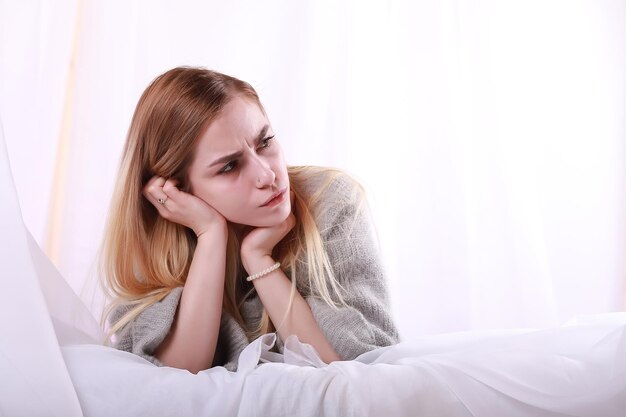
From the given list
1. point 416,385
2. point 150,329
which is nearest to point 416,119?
point 150,329

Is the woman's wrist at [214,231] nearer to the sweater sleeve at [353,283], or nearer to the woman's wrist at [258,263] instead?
the woman's wrist at [258,263]

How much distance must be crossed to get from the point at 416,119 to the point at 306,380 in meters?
1.45

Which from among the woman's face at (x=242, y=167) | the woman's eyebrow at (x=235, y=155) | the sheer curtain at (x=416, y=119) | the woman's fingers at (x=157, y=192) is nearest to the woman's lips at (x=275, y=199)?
the woman's face at (x=242, y=167)

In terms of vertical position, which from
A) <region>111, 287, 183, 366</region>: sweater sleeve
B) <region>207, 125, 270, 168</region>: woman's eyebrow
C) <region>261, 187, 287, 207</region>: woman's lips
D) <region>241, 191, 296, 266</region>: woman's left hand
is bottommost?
<region>111, 287, 183, 366</region>: sweater sleeve

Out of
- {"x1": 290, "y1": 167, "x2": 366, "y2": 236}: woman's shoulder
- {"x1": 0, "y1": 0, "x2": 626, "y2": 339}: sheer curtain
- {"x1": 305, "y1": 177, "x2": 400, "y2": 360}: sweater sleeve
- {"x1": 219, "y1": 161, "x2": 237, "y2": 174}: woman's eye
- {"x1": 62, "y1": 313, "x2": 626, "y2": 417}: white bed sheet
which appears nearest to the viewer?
{"x1": 62, "y1": 313, "x2": 626, "y2": 417}: white bed sheet

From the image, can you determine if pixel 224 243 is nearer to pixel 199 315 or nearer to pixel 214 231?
pixel 214 231

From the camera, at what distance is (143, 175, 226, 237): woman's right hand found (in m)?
1.63

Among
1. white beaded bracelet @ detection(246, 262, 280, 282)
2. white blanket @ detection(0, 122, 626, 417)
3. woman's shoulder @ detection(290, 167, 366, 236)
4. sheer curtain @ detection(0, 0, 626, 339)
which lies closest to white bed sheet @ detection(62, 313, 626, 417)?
white blanket @ detection(0, 122, 626, 417)

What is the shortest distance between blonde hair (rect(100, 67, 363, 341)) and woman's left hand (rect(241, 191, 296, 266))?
0.05 metres

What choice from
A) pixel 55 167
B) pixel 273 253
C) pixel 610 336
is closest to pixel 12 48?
pixel 55 167

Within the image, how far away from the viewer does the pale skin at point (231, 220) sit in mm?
1535

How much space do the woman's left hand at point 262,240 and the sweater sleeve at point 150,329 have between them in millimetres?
154

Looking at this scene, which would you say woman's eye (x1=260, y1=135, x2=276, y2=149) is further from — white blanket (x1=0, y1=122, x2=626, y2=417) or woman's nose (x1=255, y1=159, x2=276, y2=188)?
white blanket (x1=0, y1=122, x2=626, y2=417)

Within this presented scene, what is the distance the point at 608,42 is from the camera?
7.72ft
